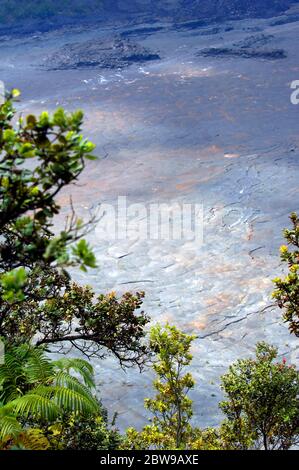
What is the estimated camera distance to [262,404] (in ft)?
21.0

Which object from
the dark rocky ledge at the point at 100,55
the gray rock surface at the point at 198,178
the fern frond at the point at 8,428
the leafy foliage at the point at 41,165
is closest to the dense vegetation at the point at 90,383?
the fern frond at the point at 8,428

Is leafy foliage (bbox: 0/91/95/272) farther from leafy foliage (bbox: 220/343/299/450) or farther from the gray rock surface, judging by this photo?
the gray rock surface

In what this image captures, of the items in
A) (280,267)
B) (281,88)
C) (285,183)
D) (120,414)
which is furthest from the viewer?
(281,88)

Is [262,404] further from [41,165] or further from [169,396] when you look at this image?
[41,165]

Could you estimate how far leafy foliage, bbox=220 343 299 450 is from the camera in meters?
6.32

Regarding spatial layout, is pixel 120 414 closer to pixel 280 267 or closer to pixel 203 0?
pixel 280 267

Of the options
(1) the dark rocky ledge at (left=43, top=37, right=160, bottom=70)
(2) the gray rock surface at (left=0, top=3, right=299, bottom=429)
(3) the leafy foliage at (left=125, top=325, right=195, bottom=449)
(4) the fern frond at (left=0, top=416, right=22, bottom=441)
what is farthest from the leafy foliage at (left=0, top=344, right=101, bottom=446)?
(1) the dark rocky ledge at (left=43, top=37, right=160, bottom=70)

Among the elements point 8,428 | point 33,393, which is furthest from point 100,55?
point 8,428

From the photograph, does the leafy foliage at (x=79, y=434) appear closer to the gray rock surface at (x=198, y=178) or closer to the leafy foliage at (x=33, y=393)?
the leafy foliage at (x=33, y=393)

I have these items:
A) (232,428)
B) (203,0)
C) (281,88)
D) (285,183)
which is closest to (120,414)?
(232,428)
